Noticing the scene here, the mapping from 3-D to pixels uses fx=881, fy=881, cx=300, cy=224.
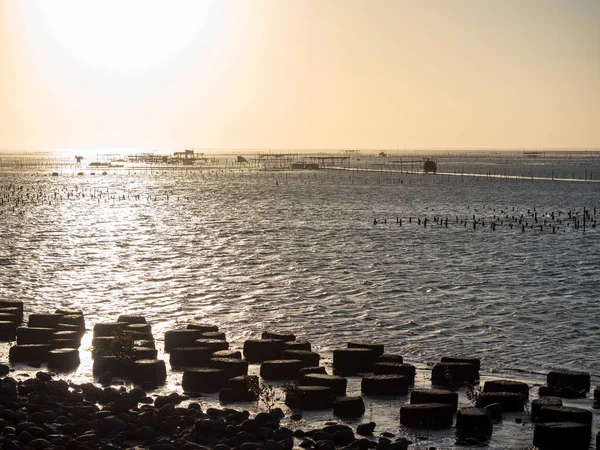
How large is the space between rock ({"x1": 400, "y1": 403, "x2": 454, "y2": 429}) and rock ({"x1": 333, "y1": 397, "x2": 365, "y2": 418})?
0.99 m

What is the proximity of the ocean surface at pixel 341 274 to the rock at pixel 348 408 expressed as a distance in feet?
20.2

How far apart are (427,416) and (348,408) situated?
1661 mm

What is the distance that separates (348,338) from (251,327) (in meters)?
3.62

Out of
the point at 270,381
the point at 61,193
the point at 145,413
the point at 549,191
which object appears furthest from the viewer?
the point at 61,193

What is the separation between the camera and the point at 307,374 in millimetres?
19969

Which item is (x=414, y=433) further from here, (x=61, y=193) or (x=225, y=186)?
(x=225, y=186)

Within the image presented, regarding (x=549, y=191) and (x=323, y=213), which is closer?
(x=323, y=213)

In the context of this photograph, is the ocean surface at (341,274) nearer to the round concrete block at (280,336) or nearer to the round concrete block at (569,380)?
the round concrete block at (569,380)

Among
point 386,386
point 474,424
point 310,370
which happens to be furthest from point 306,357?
point 474,424

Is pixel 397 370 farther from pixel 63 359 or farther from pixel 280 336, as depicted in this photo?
pixel 63 359

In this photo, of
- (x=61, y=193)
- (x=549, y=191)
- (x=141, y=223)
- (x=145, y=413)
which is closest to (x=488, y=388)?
(x=145, y=413)

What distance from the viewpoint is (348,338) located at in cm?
2723

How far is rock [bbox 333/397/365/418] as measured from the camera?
17953 mm

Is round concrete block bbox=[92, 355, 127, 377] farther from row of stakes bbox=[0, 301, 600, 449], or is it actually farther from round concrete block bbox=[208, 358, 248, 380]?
round concrete block bbox=[208, 358, 248, 380]
